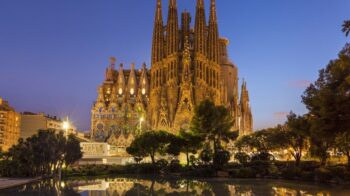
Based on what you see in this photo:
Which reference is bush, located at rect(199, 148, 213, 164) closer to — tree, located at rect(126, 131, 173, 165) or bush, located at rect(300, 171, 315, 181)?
tree, located at rect(126, 131, 173, 165)

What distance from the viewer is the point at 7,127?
110000 millimetres

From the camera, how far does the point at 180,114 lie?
378 ft

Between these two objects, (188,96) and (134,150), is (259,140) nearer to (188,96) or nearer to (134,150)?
(134,150)

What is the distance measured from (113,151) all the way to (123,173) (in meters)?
51.6

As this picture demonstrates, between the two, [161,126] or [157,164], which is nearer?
[157,164]

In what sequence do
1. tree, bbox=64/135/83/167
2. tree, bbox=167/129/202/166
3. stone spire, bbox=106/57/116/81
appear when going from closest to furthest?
tree, bbox=64/135/83/167 → tree, bbox=167/129/202/166 → stone spire, bbox=106/57/116/81

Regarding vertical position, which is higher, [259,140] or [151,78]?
[151,78]

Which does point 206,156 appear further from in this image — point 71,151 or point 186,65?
point 186,65

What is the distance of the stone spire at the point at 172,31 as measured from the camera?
12449 centimetres

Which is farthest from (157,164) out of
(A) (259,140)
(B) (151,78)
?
(B) (151,78)

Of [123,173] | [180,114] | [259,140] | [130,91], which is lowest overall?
[123,173]

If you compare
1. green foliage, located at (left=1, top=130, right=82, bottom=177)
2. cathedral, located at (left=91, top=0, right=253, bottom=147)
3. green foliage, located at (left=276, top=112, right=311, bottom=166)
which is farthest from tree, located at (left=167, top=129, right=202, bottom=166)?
cathedral, located at (left=91, top=0, right=253, bottom=147)

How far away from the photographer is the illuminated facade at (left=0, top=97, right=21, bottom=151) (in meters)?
107

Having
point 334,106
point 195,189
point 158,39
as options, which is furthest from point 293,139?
point 158,39
